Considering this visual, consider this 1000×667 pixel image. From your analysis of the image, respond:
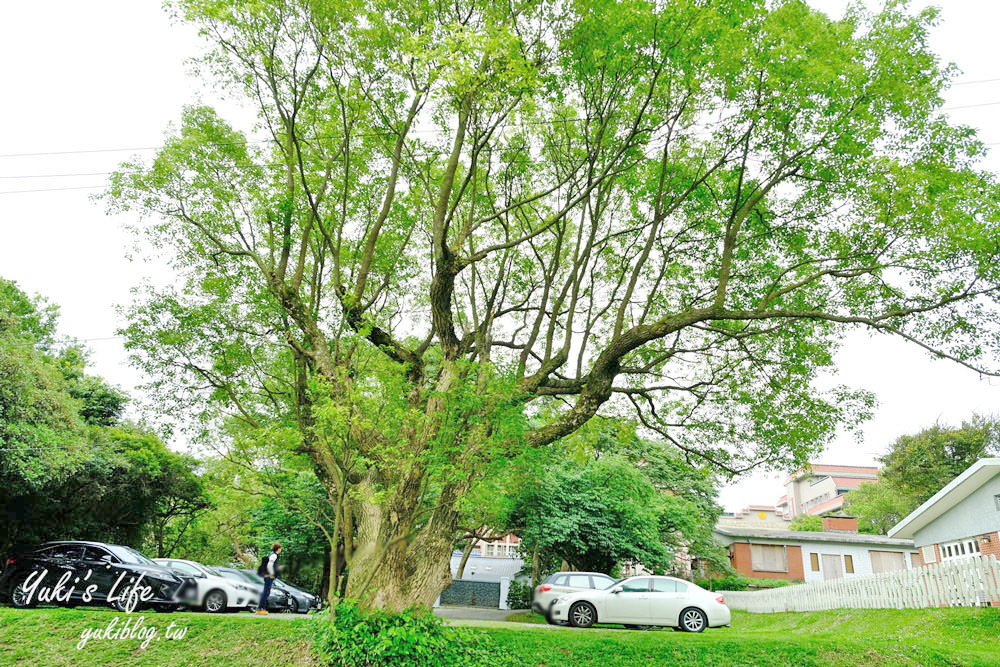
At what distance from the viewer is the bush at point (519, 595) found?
2359 cm

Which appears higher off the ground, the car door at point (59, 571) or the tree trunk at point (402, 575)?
the tree trunk at point (402, 575)

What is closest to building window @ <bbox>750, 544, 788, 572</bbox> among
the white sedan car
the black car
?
the white sedan car

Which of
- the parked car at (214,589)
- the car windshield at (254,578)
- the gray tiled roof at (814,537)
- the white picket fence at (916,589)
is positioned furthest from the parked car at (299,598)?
the gray tiled roof at (814,537)

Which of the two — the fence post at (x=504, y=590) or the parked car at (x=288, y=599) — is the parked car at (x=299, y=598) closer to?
the parked car at (x=288, y=599)

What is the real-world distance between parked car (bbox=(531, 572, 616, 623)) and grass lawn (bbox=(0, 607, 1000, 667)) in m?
2.58

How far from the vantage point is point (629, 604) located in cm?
1209

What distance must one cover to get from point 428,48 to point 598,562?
16806mm

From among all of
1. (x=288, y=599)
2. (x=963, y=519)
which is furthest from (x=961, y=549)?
(x=288, y=599)

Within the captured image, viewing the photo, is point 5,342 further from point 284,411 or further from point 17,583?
point 284,411

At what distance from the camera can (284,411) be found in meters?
11.0

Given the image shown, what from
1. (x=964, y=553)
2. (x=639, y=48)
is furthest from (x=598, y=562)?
(x=639, y=48)

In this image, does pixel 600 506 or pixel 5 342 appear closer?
pixel 5 342

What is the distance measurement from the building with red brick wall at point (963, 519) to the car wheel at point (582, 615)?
35.7 ft

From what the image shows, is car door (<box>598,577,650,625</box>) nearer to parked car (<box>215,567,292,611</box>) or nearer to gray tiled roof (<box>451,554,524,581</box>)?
parked car (<box>215,567,292,611</box>)
